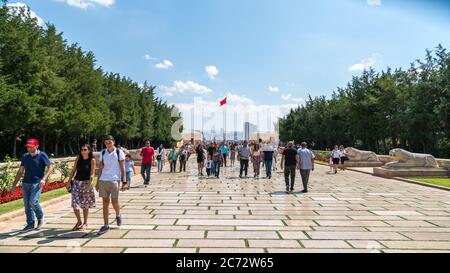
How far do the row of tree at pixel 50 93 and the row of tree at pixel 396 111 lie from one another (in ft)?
91.3

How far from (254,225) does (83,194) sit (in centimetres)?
323

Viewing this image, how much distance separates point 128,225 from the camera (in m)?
8.02

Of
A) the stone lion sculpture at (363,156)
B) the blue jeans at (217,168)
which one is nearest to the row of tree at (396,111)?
the stone lion sculpture at (363,156)

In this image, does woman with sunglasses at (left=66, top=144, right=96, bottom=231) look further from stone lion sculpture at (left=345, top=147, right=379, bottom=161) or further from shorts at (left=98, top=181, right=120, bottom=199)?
stone lion sculpture at (left=345, top=147, right=379, bottom=161)

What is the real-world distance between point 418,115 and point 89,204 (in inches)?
1267

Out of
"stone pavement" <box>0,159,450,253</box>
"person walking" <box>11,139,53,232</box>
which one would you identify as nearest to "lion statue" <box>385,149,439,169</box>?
"stone pavement" <box>0,159,450,253</box>

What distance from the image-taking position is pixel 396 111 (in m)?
42.5

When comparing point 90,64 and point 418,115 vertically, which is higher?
point 90,64

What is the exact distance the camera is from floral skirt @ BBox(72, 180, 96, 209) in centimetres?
763

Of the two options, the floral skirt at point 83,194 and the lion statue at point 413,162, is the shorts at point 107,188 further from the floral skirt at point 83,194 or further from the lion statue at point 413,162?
the lion statue at point 413,162

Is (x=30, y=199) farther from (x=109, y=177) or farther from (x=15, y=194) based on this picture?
(x=15, y=194)

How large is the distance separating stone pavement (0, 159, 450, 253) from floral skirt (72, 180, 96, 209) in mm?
506
